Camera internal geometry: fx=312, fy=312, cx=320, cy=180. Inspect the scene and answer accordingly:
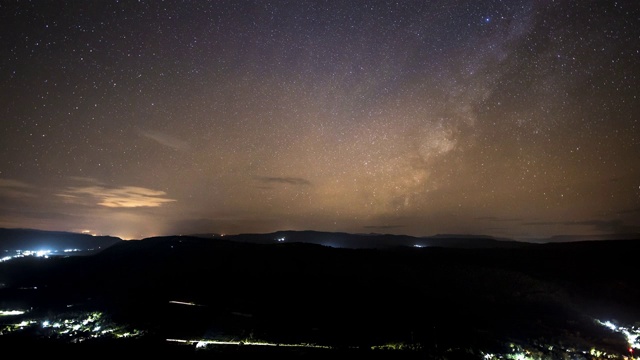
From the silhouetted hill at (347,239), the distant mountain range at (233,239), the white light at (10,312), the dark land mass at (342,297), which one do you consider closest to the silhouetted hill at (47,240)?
the distant mountain range at (233,239)

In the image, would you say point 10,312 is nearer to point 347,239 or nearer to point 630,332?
point 630,332

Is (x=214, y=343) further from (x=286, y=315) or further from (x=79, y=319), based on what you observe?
(x=79, y=319)

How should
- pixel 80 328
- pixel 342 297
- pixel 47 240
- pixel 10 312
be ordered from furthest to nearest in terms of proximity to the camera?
pixel 47 240 < pixel 342 297 < pixel 10 312 < pixel 80 328

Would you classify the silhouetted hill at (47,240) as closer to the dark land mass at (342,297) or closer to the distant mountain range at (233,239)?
the distant mountain range at (233,239)

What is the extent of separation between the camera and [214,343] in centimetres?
2281

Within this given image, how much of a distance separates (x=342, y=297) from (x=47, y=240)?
12982 cm

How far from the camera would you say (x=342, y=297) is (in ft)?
111

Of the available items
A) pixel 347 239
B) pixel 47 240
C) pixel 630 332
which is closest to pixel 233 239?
pixel 347 239

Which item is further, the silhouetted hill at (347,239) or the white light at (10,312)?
the silhouetted hill at (347,239)

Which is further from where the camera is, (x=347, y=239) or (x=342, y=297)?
(x=347, y=239)

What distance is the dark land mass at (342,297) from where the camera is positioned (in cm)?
2259

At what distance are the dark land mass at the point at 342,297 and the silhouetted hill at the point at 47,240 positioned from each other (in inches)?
2459

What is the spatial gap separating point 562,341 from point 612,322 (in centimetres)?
858

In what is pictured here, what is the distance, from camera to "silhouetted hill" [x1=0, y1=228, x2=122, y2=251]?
106m
